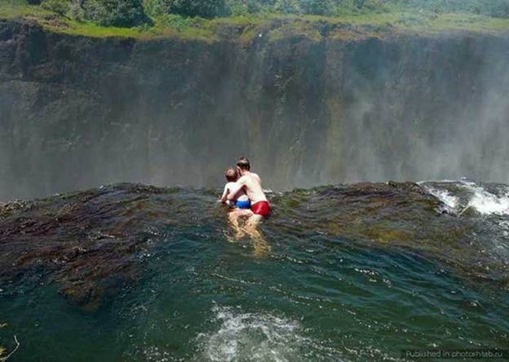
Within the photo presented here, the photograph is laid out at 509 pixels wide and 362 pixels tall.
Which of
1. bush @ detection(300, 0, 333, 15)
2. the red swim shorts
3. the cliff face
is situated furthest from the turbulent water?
bush @ detection(300, 0, 333, 15)

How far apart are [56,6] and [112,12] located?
8.31ft

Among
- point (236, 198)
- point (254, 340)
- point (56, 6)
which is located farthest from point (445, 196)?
point (56, 6)

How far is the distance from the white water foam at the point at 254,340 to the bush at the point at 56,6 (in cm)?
1779

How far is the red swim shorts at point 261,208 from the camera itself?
951 centimetres

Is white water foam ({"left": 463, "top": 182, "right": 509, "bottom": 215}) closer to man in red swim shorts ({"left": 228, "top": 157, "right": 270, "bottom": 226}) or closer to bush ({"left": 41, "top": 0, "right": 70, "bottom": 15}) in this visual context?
man in red swim shorts ({"left": 228, "top": 157, "right": 270, "bottom": 226})

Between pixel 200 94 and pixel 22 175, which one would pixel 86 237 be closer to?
pixel 22 175

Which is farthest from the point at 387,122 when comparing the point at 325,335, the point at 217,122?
the point at 325,335

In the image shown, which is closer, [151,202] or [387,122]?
[151,202]

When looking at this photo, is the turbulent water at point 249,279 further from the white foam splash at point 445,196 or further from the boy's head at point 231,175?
the boy's head at point 231,175

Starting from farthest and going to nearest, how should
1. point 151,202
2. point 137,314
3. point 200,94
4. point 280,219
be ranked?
1. point 200,94
2. point 151,202
3. point 280,219
4. point 137,314

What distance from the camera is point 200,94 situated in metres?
19.9

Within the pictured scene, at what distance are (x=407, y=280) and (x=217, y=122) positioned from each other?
14371 mm

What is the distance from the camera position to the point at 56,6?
19.7 m

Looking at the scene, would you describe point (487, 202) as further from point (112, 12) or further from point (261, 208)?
point (112, 12)
